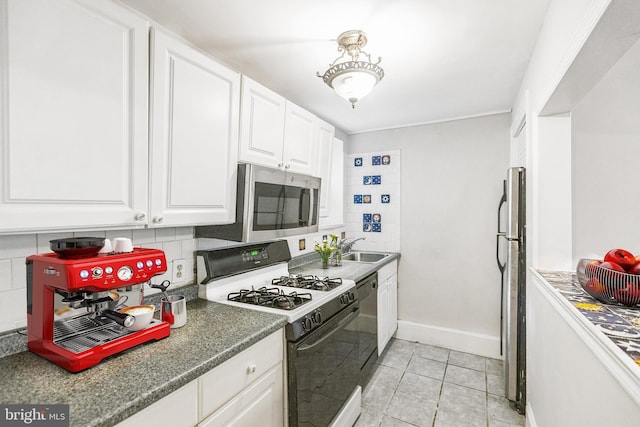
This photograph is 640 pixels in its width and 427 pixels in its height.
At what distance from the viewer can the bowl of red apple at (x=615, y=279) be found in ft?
3.40

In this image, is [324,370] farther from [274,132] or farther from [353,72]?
[353,72]

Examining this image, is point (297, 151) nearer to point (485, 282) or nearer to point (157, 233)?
point (157, 233)

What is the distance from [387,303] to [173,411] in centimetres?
234

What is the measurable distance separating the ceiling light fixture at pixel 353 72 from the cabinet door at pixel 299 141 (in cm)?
58

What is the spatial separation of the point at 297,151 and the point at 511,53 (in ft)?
4.83

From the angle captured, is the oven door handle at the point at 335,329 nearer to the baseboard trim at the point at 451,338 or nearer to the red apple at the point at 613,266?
the red apple at the point at 613,266

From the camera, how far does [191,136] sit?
1460mm

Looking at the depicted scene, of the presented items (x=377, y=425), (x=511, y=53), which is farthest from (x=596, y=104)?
(x=377, y=425)

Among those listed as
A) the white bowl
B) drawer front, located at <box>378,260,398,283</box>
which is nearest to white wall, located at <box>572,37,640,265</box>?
drawer front, located at <box>378,260,398,283</box>

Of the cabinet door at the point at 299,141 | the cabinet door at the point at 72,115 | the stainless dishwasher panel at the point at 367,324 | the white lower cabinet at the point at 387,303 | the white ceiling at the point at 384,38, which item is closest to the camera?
the cabinet door at the point at 72,115

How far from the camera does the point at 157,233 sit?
5.31ft

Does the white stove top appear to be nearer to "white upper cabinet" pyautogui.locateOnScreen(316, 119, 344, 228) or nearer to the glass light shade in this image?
"white upper cabinet" pyautogui.locateOnScreen(316, 119, 344, 228)

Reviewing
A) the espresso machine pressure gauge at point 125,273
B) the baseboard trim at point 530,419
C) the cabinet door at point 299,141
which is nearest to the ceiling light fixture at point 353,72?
the cabinet door at point 299,141

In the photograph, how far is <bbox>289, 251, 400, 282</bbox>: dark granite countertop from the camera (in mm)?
2383
